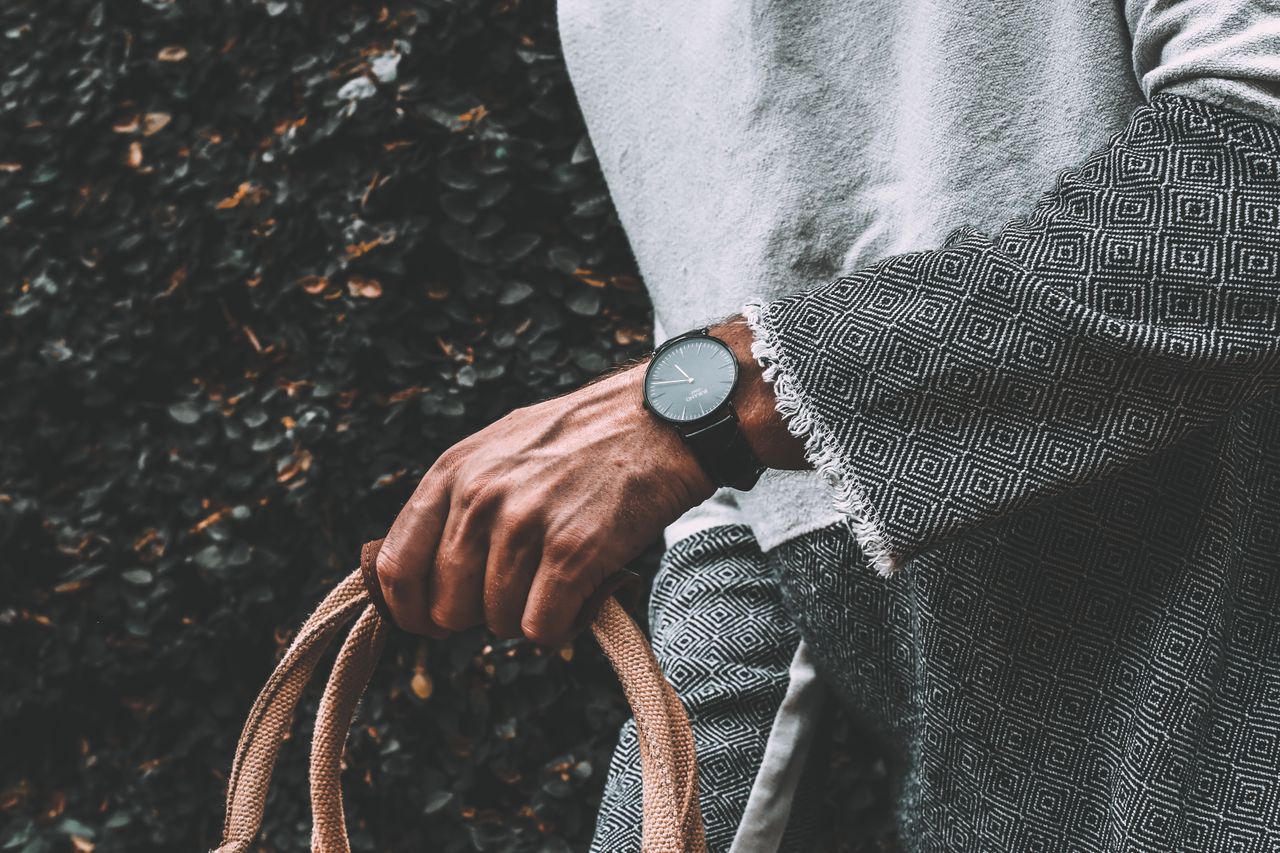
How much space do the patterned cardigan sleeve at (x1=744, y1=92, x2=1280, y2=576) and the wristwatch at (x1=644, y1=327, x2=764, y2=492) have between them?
5 cm

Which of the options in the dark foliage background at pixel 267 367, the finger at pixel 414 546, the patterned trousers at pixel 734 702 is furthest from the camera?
the dark foliage background at pixel 267 367

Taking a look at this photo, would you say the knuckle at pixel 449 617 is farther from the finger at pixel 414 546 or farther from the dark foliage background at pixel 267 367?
the dark foliage background at pixel 267 367

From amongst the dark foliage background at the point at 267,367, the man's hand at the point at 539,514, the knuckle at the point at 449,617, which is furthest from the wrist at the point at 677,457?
the dark foliage background at the point at 267,367

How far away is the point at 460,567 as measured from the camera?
879mm

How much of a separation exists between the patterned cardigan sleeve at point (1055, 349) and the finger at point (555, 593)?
0.21 meters

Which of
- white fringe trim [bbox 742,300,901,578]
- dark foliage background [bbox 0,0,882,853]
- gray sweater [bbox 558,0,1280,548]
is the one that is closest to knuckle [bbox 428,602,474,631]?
white fringe trim [bbox 742,300,901,578]

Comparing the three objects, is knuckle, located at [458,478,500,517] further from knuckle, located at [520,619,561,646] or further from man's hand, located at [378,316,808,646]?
knuckle, located at [520,619,561,646]

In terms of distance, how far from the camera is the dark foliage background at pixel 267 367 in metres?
2.00

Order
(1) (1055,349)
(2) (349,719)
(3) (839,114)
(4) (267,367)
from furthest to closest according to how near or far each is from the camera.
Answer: (4) (267,367), (3) (839,114), (2) (349,719), (1) (1055,349)

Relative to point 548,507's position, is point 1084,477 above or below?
below

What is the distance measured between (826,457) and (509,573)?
272 millimetres

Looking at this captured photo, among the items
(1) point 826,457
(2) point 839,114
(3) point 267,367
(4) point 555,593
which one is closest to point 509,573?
(4) point 555,593

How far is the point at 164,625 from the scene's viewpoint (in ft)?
7.36

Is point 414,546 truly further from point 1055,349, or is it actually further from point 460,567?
point 1055,349
